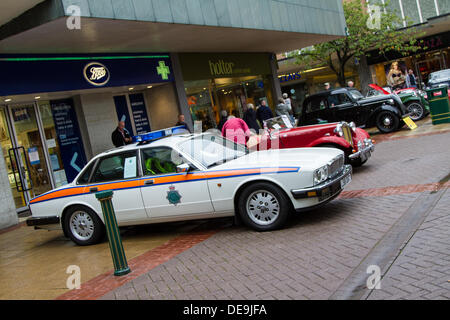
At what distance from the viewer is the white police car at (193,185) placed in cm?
627

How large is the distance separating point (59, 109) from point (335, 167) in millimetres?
9257

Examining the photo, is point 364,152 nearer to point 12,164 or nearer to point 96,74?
point 96,74

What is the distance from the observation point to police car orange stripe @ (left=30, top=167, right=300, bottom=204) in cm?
632

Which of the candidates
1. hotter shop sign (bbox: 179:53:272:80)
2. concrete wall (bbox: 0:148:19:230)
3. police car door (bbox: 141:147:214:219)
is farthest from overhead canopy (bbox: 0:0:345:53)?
police car door (bbox: 141:147:214:219)

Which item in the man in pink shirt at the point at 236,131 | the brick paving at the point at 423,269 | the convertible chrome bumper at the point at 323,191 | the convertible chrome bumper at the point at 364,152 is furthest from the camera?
the man in pink shirt at the point at 236,131

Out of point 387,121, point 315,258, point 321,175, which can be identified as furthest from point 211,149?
point 387,121

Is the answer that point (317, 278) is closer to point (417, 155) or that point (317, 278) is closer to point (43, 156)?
point (417, 155)

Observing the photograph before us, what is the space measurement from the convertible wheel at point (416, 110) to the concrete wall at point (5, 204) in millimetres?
14028

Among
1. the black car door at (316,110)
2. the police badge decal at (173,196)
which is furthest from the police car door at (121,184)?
the black car door at (316,110)

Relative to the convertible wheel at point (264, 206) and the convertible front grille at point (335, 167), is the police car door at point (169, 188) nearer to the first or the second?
the convertible wheel at point (264, 206)

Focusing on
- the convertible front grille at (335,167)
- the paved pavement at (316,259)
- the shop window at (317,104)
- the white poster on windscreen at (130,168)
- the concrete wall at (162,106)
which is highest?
the concrete wall at (162,106)

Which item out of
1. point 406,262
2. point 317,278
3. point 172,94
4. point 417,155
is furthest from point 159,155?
point 172,94

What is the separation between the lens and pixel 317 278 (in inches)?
174

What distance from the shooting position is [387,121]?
1553cm
